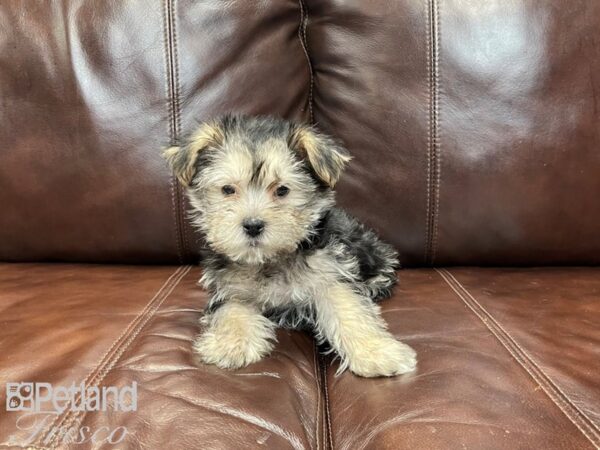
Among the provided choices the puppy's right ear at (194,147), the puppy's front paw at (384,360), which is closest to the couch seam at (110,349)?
the puppy's right ear at (194,147)

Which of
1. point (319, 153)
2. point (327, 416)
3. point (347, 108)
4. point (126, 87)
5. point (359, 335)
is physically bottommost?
point (327, 416)

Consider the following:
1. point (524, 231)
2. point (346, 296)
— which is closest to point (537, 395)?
point (346, 296)

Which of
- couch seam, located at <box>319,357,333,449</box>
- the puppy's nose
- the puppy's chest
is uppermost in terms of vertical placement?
the puppy's nose

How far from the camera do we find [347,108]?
222 cm

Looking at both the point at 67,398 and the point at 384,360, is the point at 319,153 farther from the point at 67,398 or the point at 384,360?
the point at 67,398

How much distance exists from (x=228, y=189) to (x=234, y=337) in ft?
1.66

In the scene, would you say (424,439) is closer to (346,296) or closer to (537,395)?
(537,395)

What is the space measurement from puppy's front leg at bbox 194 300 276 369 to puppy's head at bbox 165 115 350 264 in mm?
181

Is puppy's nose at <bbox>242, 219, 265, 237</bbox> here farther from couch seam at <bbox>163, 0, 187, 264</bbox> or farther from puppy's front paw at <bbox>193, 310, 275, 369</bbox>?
couch seam at <bbox>163, 0, 187, 264</bbox>

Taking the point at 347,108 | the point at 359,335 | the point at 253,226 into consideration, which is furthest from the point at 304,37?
the point at 359,335

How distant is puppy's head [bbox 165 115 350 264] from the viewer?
1807 mm

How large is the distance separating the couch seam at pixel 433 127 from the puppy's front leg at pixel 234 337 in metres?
0.76

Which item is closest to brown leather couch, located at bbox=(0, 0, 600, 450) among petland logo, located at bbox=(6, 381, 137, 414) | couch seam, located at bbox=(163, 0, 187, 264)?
couch seam, located at bbox=(163, 0, 187, 264)

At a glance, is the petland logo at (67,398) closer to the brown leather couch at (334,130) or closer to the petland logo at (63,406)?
the petland logo at (63,406)
